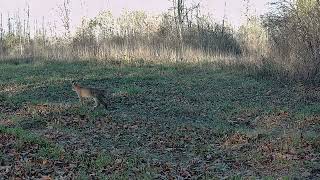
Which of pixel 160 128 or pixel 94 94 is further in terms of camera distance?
pixel 94 94

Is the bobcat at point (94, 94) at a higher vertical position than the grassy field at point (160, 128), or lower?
higher

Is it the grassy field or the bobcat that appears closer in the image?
the grassy field

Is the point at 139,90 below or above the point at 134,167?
above

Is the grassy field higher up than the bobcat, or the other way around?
the bobcat

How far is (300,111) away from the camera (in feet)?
37.7

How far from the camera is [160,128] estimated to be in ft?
33.0

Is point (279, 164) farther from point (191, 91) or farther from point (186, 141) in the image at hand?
point (191, 91)

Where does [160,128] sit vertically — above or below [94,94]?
below

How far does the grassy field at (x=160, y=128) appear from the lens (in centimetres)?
729

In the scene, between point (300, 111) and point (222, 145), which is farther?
point (300, 111)

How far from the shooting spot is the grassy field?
23.9 ft

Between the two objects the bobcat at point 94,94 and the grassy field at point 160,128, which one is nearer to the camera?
the grassy field at point 160,128

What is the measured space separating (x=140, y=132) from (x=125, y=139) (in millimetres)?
564

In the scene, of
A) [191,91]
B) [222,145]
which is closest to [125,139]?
[222,145]
